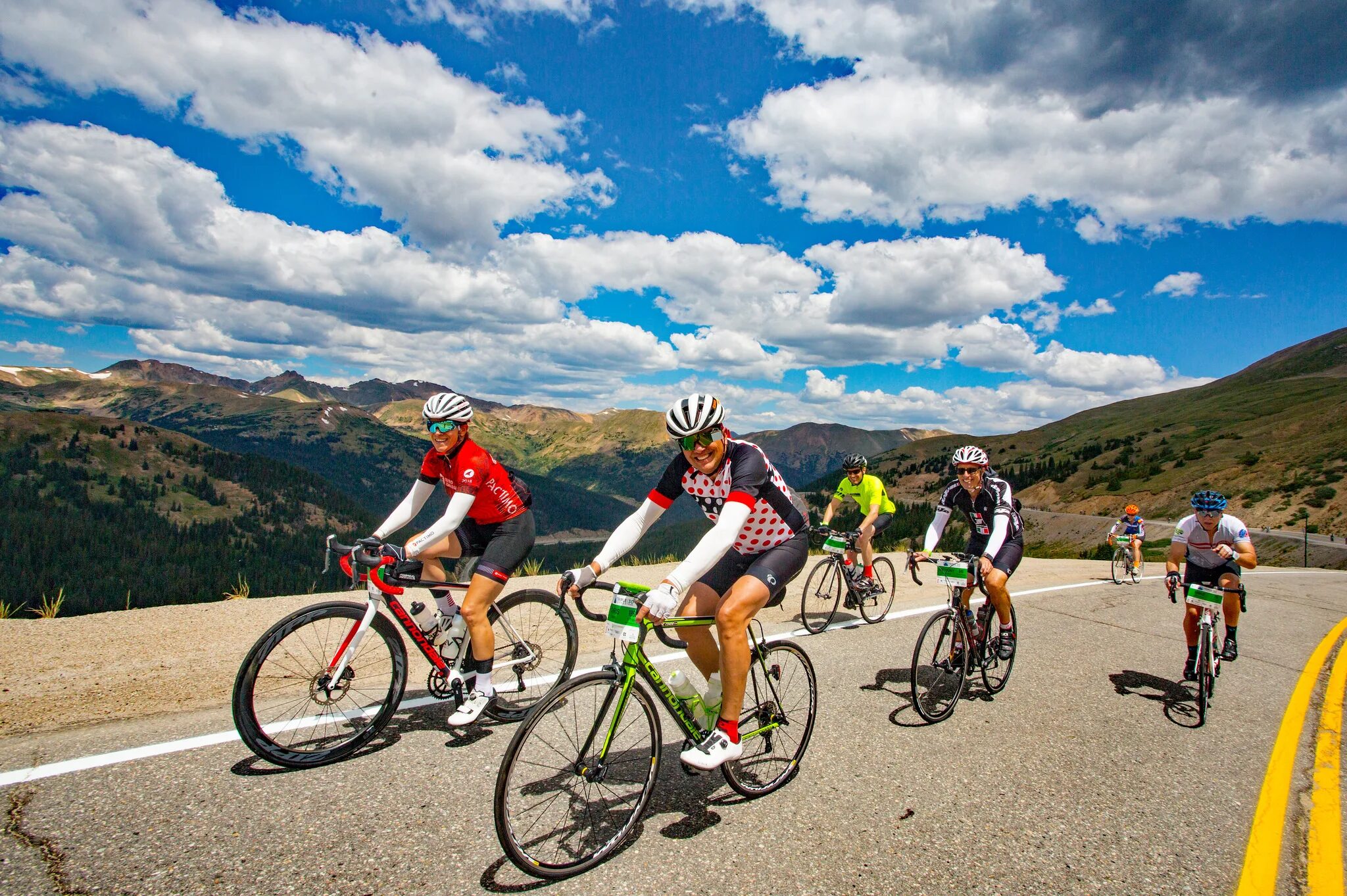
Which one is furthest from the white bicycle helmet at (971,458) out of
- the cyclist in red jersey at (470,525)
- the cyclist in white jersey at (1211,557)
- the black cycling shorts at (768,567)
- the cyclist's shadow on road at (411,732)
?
the cyclist's shadow on road at (411,732)

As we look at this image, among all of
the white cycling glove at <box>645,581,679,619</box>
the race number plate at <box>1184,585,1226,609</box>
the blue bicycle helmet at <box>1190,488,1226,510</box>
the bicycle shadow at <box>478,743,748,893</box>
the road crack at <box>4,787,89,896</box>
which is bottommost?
the bicycle shadow at <box>478,743,748,893</box>

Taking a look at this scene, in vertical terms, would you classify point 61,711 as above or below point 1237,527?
below

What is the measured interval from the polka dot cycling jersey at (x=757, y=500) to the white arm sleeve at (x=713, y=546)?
10.1 inches

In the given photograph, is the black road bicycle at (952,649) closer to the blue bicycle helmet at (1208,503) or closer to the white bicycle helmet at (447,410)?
the blue bicycle helmet at (1208,503)

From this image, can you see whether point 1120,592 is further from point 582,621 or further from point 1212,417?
point 1212,417

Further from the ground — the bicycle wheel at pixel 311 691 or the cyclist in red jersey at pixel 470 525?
the cyclist in red jersey at pixel 470 525

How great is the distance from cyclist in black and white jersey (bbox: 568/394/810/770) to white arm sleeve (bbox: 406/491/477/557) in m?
1.48

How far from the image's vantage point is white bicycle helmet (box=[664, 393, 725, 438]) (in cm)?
416

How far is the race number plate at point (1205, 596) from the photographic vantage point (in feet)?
21.5

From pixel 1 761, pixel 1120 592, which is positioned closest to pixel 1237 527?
pixel 1120 592

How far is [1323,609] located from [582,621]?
16.8 m

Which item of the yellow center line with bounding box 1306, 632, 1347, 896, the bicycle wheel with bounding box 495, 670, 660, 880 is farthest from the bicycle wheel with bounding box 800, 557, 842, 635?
the bicycle wheel with bounding box 495, 670, 660, 880

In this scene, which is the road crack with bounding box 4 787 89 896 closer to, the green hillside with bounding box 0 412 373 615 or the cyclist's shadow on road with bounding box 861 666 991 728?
the cyclist's shadow on road with bounding box 861 666 991 728

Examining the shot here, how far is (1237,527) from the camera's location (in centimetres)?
720
